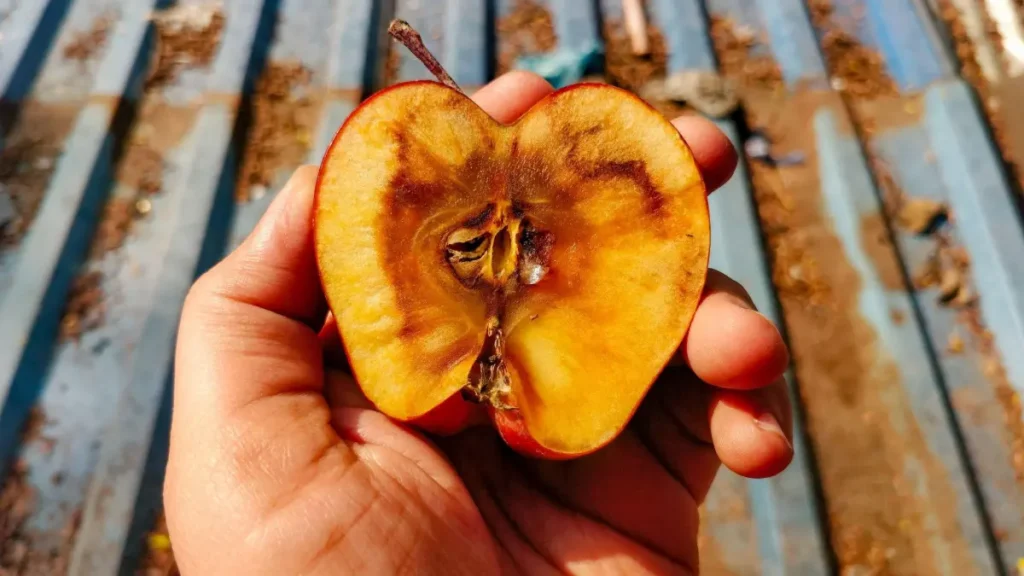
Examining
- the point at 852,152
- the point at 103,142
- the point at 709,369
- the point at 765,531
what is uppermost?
the point at 709,369

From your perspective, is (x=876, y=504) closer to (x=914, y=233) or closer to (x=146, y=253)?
(x=914, y=233)

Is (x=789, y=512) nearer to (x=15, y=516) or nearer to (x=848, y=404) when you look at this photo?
(x=848, y=404)

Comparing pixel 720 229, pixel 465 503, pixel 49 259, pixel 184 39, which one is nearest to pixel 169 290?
pixel 49 259

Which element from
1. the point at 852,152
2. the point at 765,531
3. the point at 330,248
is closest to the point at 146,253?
the point at 330,248

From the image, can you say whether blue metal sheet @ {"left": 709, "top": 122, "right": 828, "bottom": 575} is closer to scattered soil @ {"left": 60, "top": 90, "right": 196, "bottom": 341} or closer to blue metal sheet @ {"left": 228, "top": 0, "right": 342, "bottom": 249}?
blue metal sheet @ {"left": 228, "top": 0, "right": 342, "bottom": 249}

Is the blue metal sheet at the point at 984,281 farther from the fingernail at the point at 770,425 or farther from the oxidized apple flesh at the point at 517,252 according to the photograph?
the oxidized apple flesh at the point at 517,252

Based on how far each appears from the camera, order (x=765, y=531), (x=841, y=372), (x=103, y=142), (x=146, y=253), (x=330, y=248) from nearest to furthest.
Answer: (x=330, y=248) → (x=765, y=531) → (x=841, y=372) → (x=146, y=253) → (x=103, y=142)
